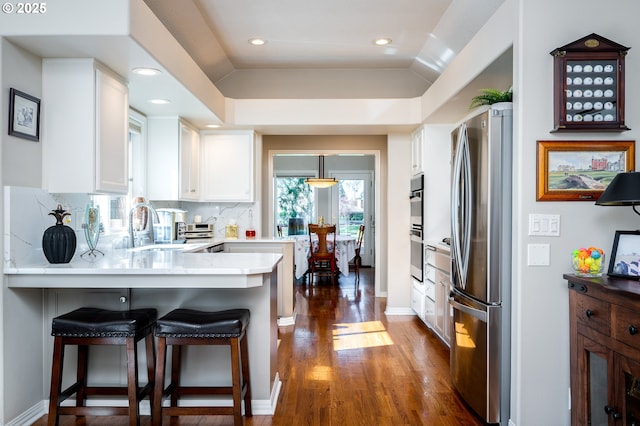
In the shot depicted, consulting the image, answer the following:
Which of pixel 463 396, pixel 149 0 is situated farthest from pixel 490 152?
pixel 149 0

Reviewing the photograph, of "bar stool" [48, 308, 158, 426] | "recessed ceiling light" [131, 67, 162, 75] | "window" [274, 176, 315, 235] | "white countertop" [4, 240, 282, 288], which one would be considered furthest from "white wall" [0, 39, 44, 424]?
"window" [274, 176, 315, 235]

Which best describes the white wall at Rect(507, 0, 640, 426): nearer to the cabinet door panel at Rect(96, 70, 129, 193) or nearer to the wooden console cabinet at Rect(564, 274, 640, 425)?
the wooden console cabinet at Rect(564, 274, 640, 425)

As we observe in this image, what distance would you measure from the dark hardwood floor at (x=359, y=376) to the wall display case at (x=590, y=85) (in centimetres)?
174

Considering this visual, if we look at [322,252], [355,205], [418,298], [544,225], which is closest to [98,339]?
[544,225]

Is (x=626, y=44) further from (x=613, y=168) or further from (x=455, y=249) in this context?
(x=455, y=249)

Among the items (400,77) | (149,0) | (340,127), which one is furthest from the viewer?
(400,77)

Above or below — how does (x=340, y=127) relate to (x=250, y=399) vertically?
above

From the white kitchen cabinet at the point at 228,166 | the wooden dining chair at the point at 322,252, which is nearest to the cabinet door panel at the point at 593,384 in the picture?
the white kitchen cabinet at the point at 228,166

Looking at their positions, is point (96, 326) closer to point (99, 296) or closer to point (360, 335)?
point (99, 296)

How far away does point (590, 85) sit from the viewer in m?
2.39

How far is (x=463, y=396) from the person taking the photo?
2.93m

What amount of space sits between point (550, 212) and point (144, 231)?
3488 millimetres

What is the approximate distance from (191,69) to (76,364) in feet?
7.48

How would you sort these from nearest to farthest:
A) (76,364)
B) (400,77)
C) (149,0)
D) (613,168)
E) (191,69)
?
(613,168), (76,364), (149,0), (191,69), (400,77)
